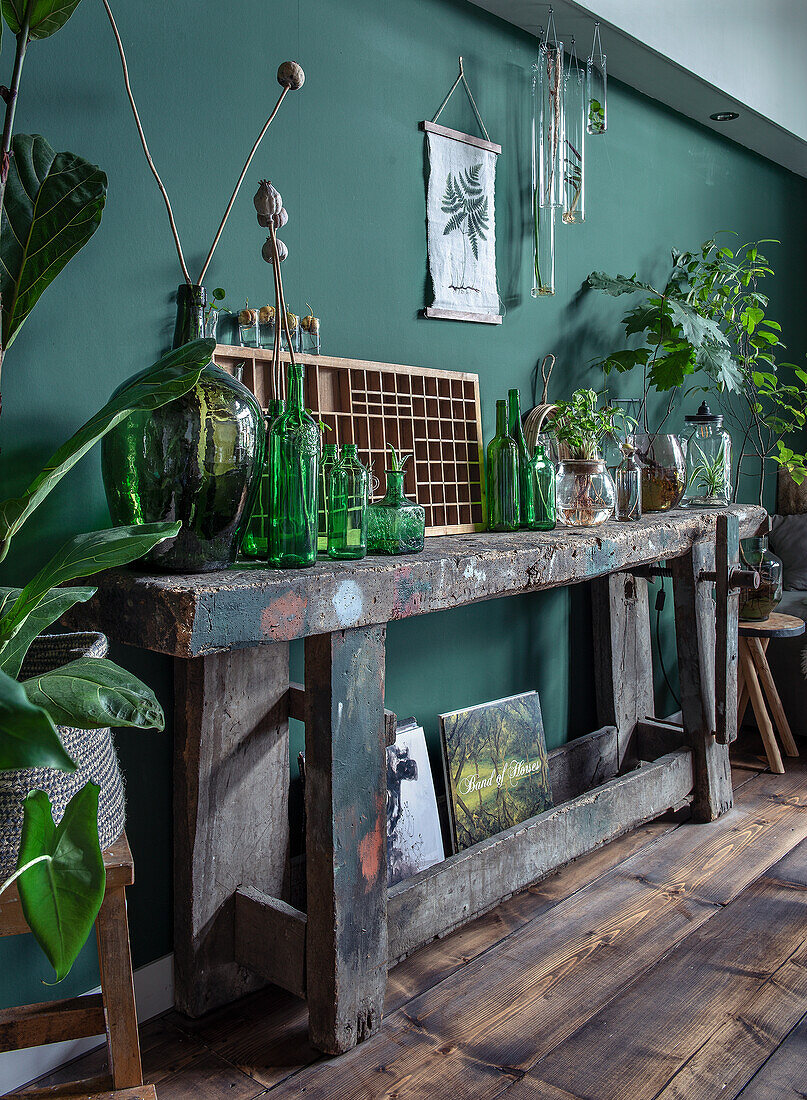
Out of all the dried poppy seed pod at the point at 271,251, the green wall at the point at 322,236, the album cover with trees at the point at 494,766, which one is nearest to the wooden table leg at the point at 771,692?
the green wall at the point at 322,236

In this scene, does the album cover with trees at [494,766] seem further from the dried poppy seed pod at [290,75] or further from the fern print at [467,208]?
the dried poppy seed pod at [290,75]

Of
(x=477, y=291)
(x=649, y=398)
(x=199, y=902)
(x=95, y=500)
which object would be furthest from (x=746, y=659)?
(x=95, y=500)

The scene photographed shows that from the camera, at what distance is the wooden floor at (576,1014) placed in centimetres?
145

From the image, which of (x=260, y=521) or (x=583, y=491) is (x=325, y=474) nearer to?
(x=260, y=521)

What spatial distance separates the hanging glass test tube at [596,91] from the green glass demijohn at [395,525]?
1.48 metres

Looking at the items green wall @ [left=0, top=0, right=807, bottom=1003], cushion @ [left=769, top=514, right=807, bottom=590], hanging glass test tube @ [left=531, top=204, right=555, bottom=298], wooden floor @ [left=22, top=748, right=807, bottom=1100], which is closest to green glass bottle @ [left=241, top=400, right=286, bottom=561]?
green wall @ [left=0, top=0, right=807, bottom=1003]

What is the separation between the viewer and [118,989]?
1.17 m

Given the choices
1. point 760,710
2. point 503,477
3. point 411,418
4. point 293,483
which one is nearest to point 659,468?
point 503,477

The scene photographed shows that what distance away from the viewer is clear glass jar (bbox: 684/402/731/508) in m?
2.69

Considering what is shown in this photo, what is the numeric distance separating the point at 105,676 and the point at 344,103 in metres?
1.46

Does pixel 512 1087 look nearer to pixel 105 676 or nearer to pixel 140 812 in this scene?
pixel 140 812

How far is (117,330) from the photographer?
1556 millimetres

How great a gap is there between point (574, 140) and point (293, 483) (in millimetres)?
1581

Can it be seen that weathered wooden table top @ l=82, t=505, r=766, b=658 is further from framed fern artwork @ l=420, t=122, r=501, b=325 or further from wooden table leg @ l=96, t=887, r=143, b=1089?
framed fern artwork @ l=420, t=122, r=501, b=325
